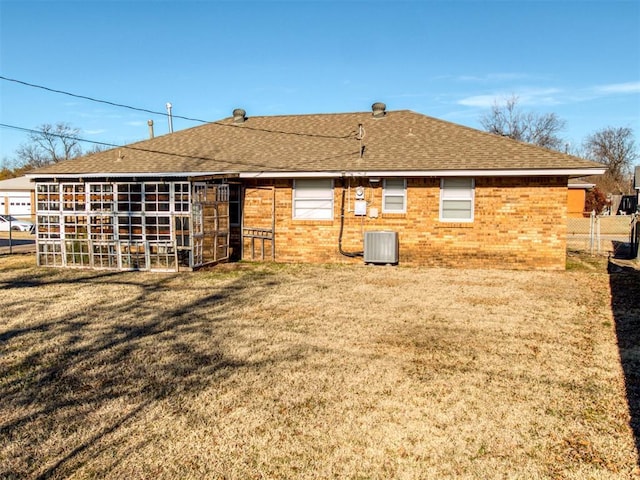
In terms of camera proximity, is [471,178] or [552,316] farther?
[471,178]

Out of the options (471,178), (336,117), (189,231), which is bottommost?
(189,231)

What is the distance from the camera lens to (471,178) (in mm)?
13945

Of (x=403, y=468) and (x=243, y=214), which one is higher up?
(x=243, y=214)

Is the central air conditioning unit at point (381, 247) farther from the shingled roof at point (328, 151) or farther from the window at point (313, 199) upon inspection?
the shingled roof at point (328, 151)

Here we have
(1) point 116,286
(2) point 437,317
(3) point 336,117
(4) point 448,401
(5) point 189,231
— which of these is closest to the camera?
(4) point 448,401

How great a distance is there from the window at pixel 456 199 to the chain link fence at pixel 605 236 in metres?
5.94

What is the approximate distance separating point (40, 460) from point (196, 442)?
44.2 inches

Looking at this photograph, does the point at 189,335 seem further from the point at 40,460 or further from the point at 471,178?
the point at 471,178

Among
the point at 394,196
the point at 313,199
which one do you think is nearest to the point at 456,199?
the point at 394,196

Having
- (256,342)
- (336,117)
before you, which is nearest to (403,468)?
(256,342)

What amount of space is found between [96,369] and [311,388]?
2492 millimetres

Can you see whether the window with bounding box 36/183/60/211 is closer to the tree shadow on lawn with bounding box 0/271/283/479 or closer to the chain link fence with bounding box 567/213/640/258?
the tree shadow on lawn with bounding box 0/271/283/479

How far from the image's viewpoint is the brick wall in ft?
44.2

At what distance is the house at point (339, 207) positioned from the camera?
530 inches
